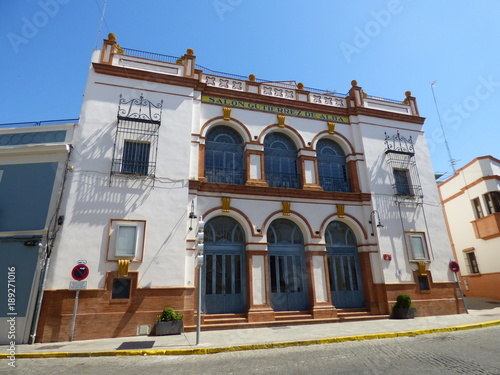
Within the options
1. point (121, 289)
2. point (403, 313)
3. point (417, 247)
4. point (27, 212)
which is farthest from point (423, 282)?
point (27, 212)

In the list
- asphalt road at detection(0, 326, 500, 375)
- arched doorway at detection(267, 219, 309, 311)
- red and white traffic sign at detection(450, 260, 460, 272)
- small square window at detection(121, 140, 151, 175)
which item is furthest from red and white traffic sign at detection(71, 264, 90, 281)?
red and white traffic sign at detection(450, 260, 460, 272)

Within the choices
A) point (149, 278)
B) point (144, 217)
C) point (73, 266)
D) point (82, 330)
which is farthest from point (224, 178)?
point (82, 330)

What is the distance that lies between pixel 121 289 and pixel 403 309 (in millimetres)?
11601

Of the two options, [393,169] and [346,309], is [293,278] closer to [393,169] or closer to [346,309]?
[346,309]

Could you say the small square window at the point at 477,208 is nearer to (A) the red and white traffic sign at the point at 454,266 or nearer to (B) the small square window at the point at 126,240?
(A) the red and white traffic sign at the point at 454,266

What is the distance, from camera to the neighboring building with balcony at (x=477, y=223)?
60.2 ft

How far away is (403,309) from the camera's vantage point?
12781 mm

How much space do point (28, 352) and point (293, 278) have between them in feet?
31.1

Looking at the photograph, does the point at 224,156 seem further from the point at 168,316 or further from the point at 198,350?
the point at 198,350

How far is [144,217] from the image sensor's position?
1143 centimetres

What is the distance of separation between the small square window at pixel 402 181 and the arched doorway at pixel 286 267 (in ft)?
21.0

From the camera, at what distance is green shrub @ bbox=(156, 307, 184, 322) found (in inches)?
402

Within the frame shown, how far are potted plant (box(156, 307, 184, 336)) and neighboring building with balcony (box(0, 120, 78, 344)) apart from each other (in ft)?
12.7

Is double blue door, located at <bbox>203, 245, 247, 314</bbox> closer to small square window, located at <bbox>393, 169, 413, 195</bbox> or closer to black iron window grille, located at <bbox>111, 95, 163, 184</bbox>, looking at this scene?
black iron window grille, located at <bbox>111, 95, 163, 184</bbox>
